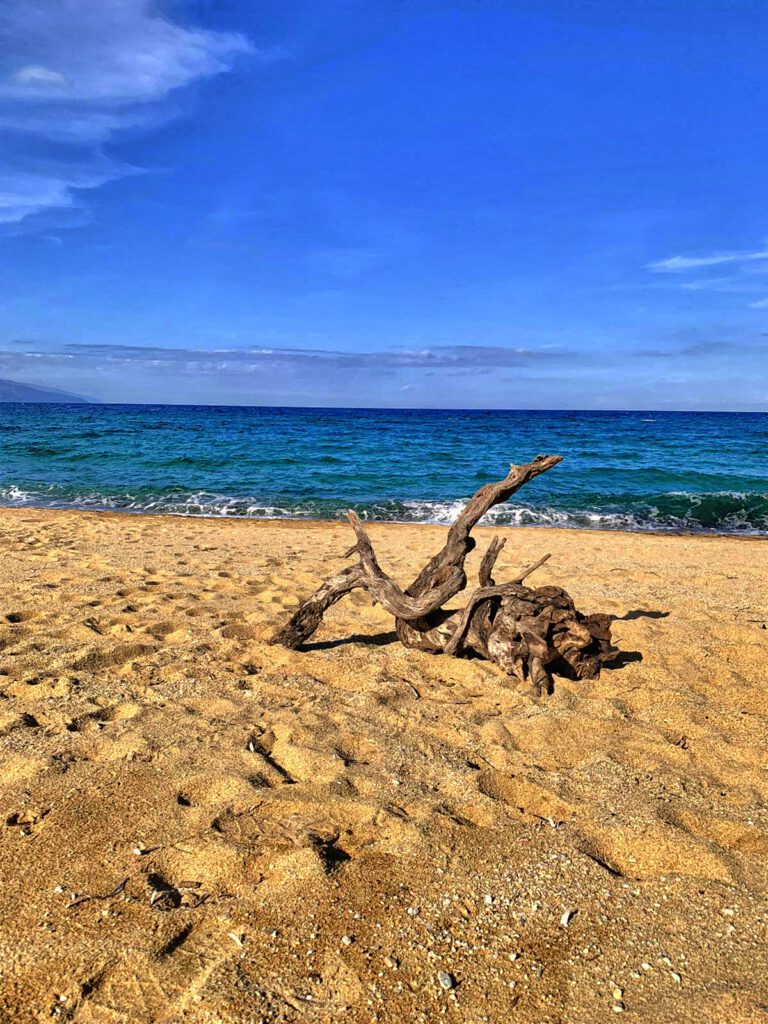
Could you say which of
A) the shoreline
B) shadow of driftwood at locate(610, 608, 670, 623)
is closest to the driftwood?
shadow of driftwood at locate(610, 608, 670, 623)

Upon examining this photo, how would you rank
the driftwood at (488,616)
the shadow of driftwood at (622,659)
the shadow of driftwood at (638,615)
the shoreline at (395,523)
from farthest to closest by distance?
the shoreline at (395,523), the shadow of driftwood at (638,615), the shadow of driftwood at (622,659), the driftwood at (488,616)

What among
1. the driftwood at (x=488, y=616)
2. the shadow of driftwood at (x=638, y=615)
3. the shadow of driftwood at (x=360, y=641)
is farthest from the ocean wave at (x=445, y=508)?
the driftwood at (x=488, y=616)

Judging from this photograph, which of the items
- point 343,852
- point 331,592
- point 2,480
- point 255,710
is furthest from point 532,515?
point 2,480

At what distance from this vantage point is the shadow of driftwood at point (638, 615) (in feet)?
21.1

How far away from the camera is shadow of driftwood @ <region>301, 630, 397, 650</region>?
559cm

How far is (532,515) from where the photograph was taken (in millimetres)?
15125

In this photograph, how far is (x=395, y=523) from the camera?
14172 mm

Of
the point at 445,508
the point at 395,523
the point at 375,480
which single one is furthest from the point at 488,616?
the point at 375,480

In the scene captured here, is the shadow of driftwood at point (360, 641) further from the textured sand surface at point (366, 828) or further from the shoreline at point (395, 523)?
the shoreline at point (395, 523)

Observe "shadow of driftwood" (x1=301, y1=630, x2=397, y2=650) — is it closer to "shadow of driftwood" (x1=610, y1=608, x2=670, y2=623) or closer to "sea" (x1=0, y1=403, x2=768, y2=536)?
"shadow of driftwood" (x1=610, y1=608, x2=670, y2=623)

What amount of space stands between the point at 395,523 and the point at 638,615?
7946 millimetres

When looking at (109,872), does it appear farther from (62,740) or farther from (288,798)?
(62,740)

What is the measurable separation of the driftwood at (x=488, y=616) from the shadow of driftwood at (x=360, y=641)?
17 cm

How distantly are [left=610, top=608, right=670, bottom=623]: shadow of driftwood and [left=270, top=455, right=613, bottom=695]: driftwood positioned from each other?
145 cm
